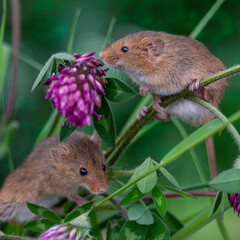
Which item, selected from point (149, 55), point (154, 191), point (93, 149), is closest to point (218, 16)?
point (149, 55)

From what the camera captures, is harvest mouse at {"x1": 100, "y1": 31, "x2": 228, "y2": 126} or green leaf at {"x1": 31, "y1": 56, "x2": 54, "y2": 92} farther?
harvest mouse at {"x1": 100, "y1": 31, "x2": 228, "y2": 126}

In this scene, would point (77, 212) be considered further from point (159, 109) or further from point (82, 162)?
point (82, 162)

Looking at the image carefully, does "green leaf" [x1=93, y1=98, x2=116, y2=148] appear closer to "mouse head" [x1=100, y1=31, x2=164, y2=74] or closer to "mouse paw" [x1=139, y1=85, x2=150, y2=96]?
"mouse paw" [x1=139, y1=85, x2=150, y2=96]

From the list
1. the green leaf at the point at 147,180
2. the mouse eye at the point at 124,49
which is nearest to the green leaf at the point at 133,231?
the green leaf at the point at 147,180

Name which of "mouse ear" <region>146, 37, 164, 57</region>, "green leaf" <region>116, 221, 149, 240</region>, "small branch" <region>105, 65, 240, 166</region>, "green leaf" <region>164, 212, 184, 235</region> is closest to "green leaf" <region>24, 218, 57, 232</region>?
"green leaf" <region>116, 221, 149, 240</region>

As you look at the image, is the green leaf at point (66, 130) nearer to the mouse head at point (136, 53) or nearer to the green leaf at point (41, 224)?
the green leaf at point (41, 224)

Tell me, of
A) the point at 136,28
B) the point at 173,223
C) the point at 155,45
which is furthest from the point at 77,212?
the point at 136,28
